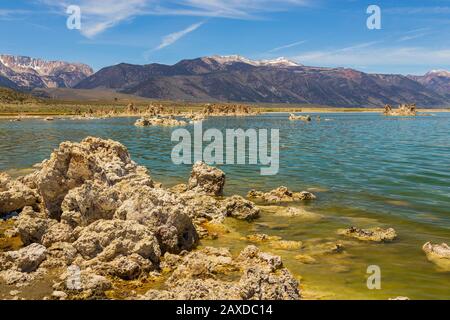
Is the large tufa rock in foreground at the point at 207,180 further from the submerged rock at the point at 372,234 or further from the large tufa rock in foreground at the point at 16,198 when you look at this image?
the submerged rock at the point at 372,234

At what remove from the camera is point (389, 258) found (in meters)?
18.8

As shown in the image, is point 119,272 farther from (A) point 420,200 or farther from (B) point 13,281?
(A) point 420,200

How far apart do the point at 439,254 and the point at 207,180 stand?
1649 centimetres

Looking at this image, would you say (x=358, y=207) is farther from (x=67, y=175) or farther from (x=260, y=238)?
(x=67, y=175)

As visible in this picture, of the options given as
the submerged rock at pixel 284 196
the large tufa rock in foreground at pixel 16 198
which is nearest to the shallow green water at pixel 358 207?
the submerged rock at pixel 284 196

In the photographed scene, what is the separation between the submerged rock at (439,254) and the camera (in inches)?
704

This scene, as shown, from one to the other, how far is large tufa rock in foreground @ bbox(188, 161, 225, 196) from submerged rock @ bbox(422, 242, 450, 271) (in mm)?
15123

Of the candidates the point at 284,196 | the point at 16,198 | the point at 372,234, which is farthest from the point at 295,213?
the point at 16,198

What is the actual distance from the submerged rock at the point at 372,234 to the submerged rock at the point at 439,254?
2026 millimetres

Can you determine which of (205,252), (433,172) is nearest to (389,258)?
(205,252)

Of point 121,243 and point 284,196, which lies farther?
point 284,196

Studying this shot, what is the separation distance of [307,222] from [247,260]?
8.22 metres

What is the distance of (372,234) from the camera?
21.6 metres

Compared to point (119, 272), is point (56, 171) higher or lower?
higher
